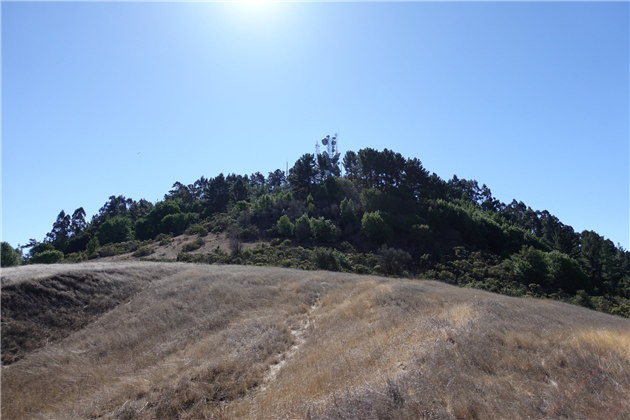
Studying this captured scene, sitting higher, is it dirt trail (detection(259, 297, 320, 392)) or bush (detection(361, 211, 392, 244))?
bush (detection(361, 211, 392, 244))

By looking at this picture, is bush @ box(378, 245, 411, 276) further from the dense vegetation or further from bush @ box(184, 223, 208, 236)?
bush @ box(184, 223, 208, 236)

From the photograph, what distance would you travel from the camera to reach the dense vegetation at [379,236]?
119ft

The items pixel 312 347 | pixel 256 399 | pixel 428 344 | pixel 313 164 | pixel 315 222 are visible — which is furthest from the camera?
pixel 313 164

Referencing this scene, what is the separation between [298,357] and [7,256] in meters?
46.1

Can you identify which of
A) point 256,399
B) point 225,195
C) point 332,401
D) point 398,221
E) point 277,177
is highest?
point 277,177

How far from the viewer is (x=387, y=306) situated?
13008 mm

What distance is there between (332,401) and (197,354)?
5.47 meters

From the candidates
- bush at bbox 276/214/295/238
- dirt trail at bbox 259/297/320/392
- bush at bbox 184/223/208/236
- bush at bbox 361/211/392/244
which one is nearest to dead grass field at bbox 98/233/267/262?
bush at bbox 184/223/208/236

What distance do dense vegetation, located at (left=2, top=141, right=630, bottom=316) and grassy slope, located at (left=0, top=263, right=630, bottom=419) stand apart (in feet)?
61.2

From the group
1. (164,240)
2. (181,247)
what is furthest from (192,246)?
(164,240)

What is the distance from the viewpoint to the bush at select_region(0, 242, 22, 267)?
38812mm

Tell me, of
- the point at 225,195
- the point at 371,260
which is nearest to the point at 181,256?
the point at 371,260

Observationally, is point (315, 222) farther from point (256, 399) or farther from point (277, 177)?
point (277, 177)

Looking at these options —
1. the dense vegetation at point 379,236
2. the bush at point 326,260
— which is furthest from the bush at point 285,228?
the bush at point 326,260
